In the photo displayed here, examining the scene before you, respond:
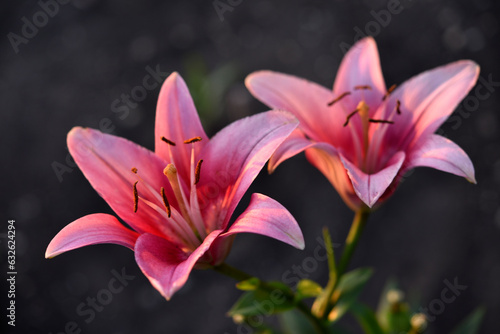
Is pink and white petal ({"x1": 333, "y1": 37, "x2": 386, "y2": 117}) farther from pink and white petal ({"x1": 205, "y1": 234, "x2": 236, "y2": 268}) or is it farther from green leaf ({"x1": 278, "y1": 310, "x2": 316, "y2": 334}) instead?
A: green leaf ({"x1": 278, "y1": 310, "x2": 316, "y2": 334})

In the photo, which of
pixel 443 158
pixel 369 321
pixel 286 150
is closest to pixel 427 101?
pixel 443 158

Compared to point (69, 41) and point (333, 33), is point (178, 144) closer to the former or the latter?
point (333, 33)

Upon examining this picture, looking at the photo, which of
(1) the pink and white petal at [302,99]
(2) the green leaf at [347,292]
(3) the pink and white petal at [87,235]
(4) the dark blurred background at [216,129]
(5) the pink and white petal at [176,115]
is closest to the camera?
(3) the pink and white petal at [87,235]

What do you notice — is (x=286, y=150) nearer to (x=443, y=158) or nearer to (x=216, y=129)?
(x=443, y=158)

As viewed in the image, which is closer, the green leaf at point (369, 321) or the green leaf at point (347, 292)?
the green leaf at point (347, 292)

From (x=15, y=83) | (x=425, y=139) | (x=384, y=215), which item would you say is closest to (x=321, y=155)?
(x=425, y=139)

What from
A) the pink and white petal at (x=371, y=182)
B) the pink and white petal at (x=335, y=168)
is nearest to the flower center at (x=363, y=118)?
the pink and white petal at (x=335, y=168)

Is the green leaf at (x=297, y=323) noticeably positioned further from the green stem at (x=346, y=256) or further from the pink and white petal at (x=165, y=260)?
the pink and white petal at (x=165, y=260)
